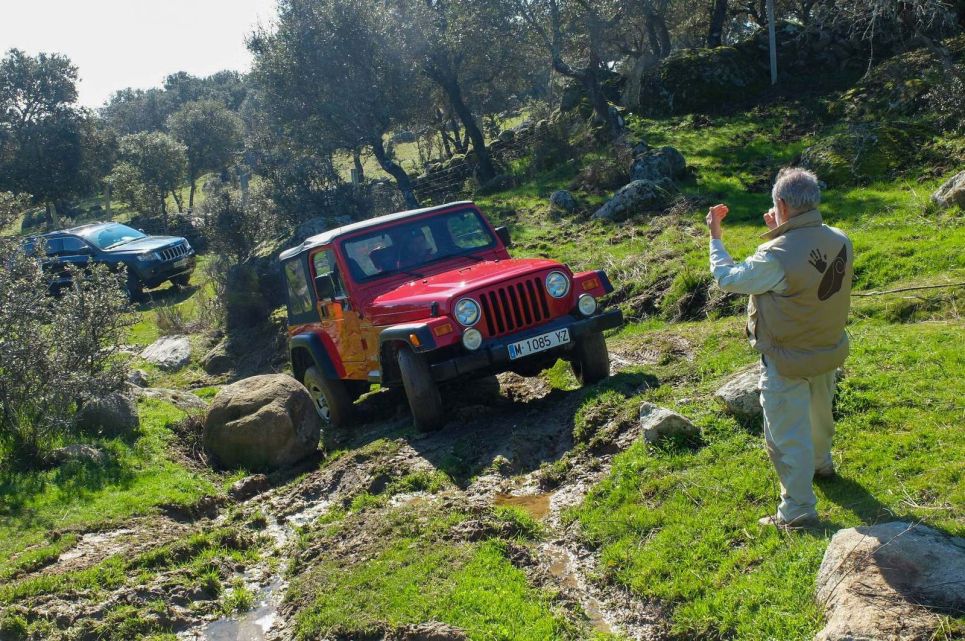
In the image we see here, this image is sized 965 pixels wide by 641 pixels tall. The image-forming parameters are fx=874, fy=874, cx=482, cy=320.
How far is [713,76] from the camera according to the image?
21562mm

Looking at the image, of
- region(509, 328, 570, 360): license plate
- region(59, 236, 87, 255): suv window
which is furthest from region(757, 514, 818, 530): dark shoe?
region(59, 236, 87, 255): suv window

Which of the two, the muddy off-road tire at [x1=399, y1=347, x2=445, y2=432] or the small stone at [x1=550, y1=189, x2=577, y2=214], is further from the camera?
the small stone at [x1=550, y1=189, x2=577, y2=214]

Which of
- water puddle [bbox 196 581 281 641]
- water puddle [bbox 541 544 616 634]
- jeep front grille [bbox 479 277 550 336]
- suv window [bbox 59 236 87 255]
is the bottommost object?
water puddle [bbox 541 544 616 634]

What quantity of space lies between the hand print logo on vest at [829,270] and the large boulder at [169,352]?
46.3 feet

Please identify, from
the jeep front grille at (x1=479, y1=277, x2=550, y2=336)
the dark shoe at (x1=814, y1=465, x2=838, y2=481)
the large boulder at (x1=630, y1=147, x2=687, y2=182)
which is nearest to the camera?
the dark shoe at (x1=814, y1=465, x2=838, y2=481)

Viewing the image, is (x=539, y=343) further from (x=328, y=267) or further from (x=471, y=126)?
(x=471, y=126)

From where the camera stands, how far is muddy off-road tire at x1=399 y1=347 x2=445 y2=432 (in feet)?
26.1

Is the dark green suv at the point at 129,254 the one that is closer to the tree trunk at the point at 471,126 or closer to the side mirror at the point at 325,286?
the tree trunk at the point at 471,126

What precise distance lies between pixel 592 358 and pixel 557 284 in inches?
31.0

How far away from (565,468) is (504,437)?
41.1 inches

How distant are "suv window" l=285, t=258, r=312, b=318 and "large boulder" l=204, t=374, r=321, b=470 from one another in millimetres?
1141

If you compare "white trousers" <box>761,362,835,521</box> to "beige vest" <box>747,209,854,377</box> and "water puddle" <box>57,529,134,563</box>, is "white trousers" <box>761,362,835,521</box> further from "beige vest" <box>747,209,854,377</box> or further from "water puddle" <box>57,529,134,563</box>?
"water puddle" <box>57,529,134,563</box>

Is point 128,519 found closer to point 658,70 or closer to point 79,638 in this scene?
point 79,638

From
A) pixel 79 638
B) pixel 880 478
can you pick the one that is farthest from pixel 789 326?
pixel 79 638
